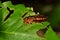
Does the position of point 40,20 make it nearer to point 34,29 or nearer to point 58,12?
point 34,29

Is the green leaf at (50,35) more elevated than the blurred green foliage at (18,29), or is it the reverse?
the blurred green foliage at (18,29)

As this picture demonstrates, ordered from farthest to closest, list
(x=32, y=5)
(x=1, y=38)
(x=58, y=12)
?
1. (x=58, y=12)
2. (x=32, y=5)
3. (x=1, y=38)

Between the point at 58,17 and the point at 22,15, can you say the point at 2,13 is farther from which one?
the point at 58,17

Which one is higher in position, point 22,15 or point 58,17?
point 22,15

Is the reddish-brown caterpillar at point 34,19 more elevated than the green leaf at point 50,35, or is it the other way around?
the reddish-brown caterpillar at point 34,19

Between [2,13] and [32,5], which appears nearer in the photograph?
[2,13]

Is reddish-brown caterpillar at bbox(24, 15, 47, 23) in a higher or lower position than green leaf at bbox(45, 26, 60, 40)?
higher

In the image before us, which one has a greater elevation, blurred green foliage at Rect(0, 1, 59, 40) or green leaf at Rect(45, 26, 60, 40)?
blurred green foliage at Rect(0, 1, 59, 40)

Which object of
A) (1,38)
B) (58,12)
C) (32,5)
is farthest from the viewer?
(58,12)

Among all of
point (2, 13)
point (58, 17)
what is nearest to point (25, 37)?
point (2, 13)

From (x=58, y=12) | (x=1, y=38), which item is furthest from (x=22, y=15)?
(x=58, y=12)
